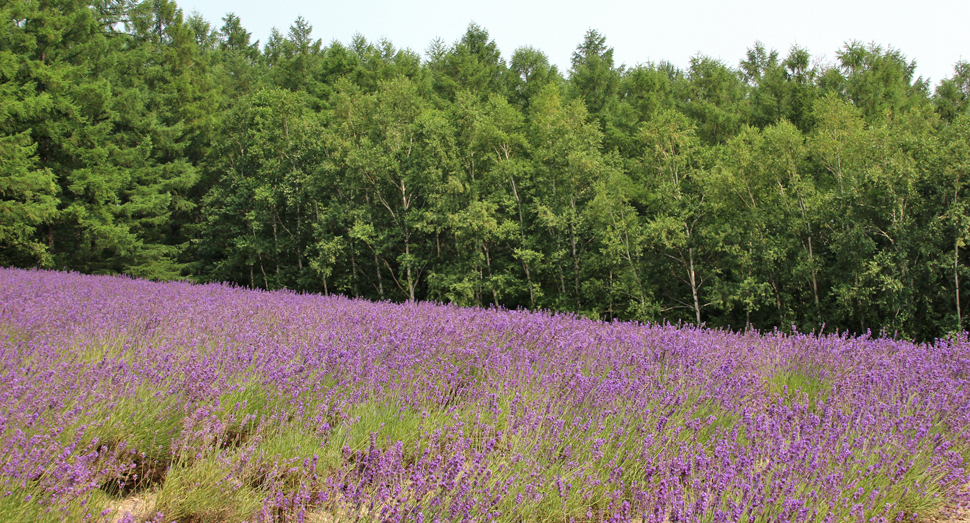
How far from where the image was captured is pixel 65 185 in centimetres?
2416

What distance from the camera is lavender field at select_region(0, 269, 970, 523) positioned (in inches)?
86.0

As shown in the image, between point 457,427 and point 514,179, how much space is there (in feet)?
73.4

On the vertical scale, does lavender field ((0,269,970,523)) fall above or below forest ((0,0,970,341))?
below

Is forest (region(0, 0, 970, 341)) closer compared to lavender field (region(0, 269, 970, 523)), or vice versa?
lavender field (region(0, 269, 970, 523))

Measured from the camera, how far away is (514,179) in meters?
24.7

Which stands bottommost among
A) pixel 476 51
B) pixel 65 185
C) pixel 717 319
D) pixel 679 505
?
pixel 717 319

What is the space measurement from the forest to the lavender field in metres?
13.8

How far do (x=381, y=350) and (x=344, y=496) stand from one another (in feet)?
6.04

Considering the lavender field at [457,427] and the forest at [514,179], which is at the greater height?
the forest at [514,179]

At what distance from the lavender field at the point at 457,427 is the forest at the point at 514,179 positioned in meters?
13.8

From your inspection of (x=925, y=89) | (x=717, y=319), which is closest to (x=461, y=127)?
(x=717, y=319)

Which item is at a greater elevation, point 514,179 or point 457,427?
point 514,179

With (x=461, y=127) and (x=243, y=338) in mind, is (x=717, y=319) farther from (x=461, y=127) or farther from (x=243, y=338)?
(x=243, y=338)

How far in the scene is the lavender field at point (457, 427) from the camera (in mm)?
2186
